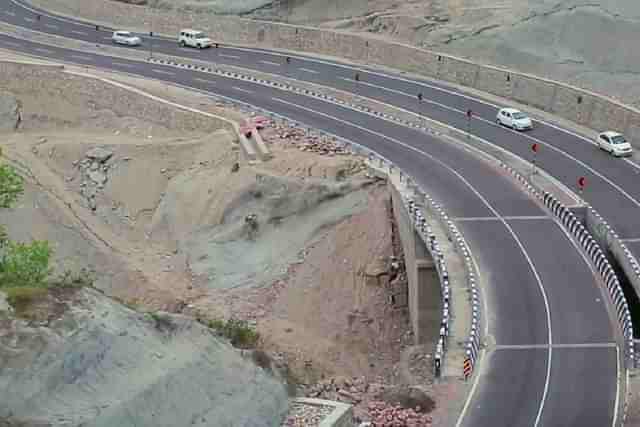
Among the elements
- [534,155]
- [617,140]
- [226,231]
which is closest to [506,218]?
[534,155]

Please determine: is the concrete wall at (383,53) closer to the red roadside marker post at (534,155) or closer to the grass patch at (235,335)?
the red roadside marker post at (534,155)

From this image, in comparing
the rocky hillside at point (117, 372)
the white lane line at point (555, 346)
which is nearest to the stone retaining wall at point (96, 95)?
the white lane line at point (555, 346)

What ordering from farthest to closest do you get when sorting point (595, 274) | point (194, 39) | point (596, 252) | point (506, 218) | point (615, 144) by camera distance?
point (194, 39) < point (615, 144) < point (506, 218) < point (596, 252) < point (595, 274)

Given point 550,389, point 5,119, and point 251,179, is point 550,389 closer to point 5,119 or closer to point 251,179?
point 251,179

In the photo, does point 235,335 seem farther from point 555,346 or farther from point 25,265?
point 555,346

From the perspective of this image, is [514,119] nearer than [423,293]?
No

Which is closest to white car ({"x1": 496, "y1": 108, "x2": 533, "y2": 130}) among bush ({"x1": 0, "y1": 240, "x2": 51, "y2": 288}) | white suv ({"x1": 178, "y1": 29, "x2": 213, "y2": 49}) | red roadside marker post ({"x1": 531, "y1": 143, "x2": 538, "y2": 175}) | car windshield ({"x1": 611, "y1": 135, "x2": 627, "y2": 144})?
red roadside marker post ({"x1": 531, "y1": 143, "x2": 538, "y2": 175})
